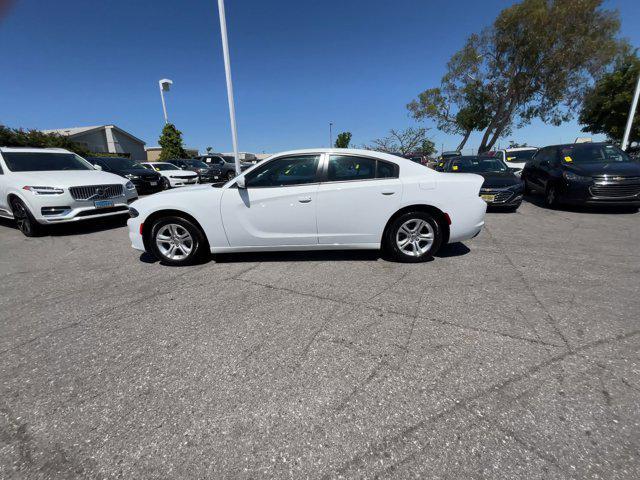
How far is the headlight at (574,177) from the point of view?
6.48 metres

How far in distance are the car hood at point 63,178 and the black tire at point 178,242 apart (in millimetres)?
2953

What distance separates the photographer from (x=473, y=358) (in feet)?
6.61

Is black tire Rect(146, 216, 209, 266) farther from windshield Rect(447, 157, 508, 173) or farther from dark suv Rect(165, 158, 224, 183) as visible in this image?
dark suv Rect(165, 158, 224, 183)

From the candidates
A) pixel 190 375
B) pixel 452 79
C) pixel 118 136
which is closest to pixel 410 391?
pixel 190 375

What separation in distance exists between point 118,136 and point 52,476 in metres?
42.4

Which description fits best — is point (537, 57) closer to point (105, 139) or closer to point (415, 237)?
point (415, 237)

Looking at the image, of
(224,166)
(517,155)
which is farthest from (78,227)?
(517,155)

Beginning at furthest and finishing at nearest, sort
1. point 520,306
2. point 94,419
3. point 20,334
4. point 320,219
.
Result: point 320,219
point 520,306
point 20,334
point 94,419

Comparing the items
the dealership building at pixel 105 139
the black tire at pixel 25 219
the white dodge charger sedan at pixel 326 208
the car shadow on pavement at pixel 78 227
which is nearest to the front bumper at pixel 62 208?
the black tire at pixel 25 219

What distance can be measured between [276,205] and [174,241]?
1.53m

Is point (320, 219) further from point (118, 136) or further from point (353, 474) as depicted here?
point (118, 136)

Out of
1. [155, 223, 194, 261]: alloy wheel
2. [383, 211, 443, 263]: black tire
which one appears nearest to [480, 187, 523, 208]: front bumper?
[383, 211, 443, 263]: black tire

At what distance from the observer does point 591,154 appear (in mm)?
7305

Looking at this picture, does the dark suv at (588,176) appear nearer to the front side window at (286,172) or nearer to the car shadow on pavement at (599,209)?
the car shadow on pavement at (599,209)
